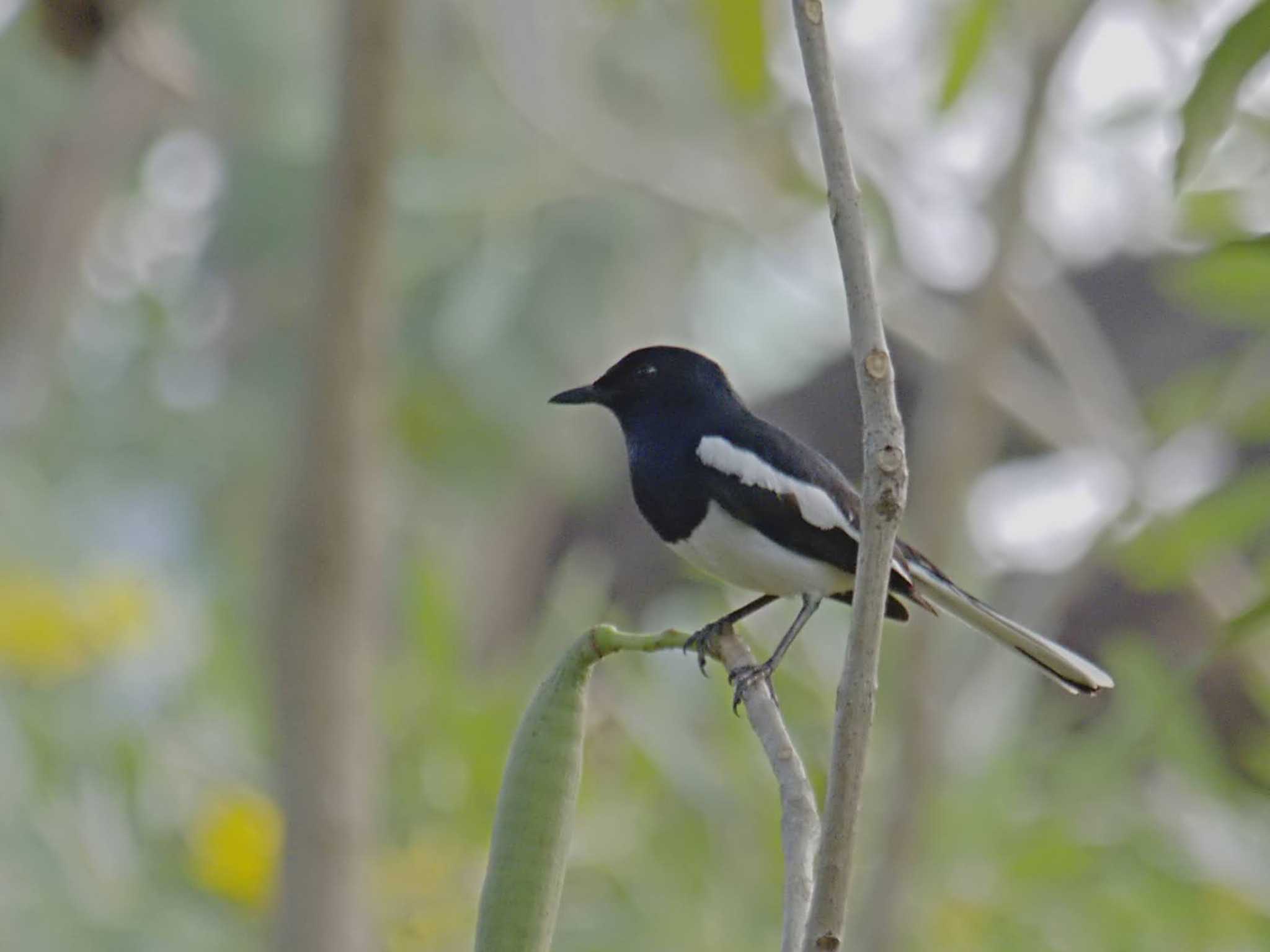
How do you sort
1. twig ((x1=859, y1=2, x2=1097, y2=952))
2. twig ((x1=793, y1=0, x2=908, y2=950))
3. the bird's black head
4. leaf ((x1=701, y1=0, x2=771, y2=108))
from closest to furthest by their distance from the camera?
1. twig ((x1=793, y1=0, x2=908, y2=950))
2. the bird's black head
3. leaf ((x1=701, y1=0, x2=771, y2=108))
4. twig ((x1=859, y1=2, x2=1097, y2=952))

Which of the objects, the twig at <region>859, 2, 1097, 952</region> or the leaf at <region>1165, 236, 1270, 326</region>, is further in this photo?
the twig at <region>859, 2, 1097, 952</region>

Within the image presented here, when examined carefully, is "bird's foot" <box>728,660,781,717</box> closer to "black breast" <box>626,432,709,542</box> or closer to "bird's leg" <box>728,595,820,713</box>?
"bird's leg" <box>728,595,820,713</box>

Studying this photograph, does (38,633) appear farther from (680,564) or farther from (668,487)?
(668,487)

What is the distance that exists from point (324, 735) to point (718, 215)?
59.8 inches

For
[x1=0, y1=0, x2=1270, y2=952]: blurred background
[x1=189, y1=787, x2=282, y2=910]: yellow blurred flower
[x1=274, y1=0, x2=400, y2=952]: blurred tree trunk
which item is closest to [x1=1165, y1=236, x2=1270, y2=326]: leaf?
[x1=0, y1=0, x2=1270, y2=952]: blurred background

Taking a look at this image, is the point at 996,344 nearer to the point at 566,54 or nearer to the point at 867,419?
the point at 566,54

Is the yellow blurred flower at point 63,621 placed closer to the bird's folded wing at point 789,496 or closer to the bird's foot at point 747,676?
the bird's folded wing at point 789,496

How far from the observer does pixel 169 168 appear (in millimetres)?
7023

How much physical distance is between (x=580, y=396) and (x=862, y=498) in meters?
0.93

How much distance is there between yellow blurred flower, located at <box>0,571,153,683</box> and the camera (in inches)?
167

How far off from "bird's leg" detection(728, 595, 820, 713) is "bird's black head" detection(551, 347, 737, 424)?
231mm

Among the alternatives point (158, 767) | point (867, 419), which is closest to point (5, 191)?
point (158, 767)

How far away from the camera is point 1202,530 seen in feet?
7.29

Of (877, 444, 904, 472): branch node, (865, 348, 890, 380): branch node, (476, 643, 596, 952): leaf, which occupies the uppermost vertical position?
(865, 348, 890, 380): branch node
